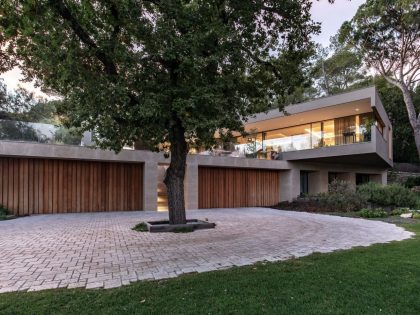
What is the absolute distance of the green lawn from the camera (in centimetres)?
336

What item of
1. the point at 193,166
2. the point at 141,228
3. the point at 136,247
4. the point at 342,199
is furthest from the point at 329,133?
the point at 136,247

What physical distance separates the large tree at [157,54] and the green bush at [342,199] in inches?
330

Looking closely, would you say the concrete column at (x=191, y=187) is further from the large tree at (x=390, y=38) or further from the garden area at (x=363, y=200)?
the large tree at (x=390, y=38)

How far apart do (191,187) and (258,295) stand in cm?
1199

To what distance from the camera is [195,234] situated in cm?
827

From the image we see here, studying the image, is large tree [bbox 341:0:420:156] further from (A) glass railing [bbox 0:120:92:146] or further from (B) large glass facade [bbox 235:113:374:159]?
(A) glass railing [bbox 0:120:92:146]

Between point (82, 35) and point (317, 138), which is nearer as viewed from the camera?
point (82, 35)

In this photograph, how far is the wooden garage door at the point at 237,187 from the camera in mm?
16797

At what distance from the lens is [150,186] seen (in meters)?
14.4

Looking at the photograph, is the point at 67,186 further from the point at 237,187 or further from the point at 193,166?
the point at 237,187

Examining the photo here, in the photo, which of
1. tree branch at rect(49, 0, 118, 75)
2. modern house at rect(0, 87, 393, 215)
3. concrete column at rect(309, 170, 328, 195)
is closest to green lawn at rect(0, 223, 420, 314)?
tree branch at rect(49, 0, 118, 75)

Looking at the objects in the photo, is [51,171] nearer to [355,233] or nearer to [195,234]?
[195,234]

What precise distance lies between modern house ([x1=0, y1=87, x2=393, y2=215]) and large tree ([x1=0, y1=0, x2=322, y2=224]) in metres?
2.61

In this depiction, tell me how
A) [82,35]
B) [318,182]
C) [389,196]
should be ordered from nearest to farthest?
[82,35]
[389,196]
[318,182]
